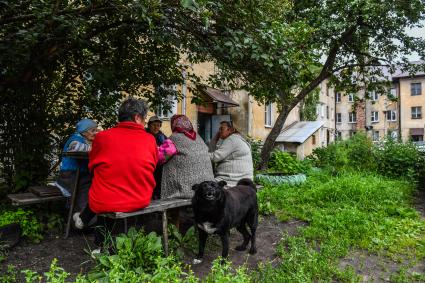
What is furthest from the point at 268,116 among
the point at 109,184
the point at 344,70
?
the point at 109,184

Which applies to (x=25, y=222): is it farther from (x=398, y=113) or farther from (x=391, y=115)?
(x=391, y=115)

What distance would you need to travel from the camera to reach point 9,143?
5.82m

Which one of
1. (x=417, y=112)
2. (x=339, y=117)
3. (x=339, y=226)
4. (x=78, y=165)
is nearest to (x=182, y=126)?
(x=78, y=165)

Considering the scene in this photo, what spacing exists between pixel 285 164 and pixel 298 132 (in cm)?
955

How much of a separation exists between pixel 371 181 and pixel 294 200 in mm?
2751

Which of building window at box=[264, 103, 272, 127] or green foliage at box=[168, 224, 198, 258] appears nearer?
green foliage at box=[168, 224, 198, 258]

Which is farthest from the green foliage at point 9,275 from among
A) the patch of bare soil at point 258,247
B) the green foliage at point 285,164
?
the green foliage at point 285,164

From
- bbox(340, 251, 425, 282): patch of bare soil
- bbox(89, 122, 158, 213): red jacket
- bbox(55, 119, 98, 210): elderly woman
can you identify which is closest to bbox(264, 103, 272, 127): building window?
bbox(340, 251, 425, 282): patch of bare soil

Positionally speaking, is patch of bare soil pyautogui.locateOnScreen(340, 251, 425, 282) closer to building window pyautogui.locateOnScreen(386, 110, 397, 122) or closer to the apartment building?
the apartment building

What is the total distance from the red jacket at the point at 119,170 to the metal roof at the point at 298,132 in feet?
56.4

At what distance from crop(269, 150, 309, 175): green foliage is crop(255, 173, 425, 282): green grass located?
3.31 m

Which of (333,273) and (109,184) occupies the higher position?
(109,184)

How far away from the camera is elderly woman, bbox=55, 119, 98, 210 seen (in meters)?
4.95

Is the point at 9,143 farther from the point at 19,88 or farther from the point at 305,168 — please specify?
the point at 305,168
